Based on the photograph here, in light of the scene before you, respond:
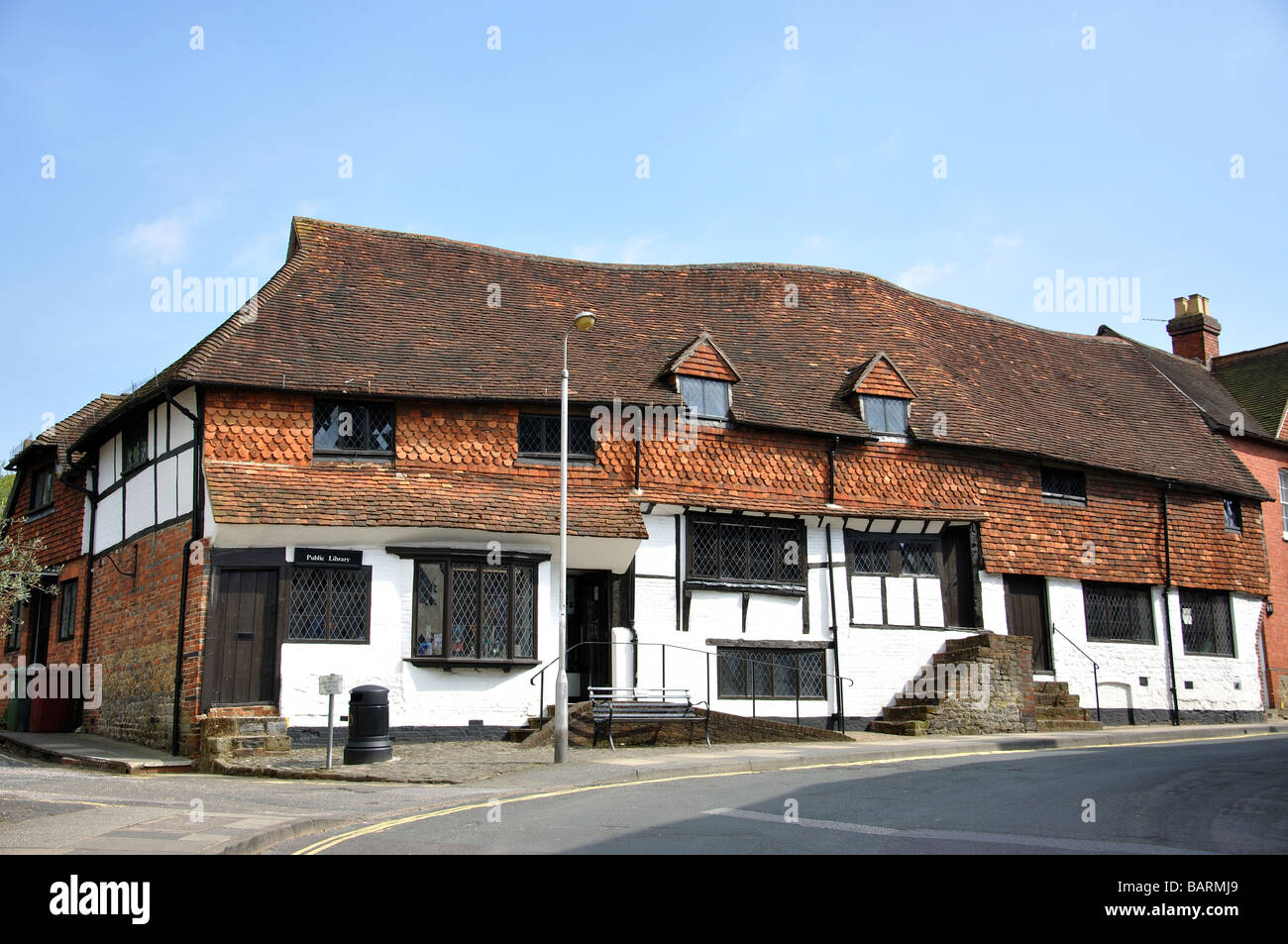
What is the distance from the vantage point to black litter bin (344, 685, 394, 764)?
55.8 ft

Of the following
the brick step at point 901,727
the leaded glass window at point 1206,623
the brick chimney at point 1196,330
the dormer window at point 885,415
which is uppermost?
the brick chimney at point 1196,330

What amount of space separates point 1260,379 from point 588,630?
24515 millimetres

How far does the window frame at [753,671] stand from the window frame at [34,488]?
1600 centimetres

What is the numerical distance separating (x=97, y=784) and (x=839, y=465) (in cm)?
1497

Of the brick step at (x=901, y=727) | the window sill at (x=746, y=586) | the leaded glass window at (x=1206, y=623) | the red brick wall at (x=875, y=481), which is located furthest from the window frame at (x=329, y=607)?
the leaded glass window at (x=1206, y=623)

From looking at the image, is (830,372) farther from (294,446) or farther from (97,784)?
(97,784)

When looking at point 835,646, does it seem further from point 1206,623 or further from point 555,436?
point 1206,623

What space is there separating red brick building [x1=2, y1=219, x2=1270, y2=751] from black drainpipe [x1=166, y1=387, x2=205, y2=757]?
66mm

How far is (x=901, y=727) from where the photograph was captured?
22.7 meters

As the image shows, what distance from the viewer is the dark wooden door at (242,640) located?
62.8ft

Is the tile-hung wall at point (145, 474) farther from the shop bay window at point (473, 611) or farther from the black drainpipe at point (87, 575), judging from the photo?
the shop bay window at point (473, 611)

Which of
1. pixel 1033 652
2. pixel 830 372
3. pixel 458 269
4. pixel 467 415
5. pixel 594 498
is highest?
pixel 458 269
